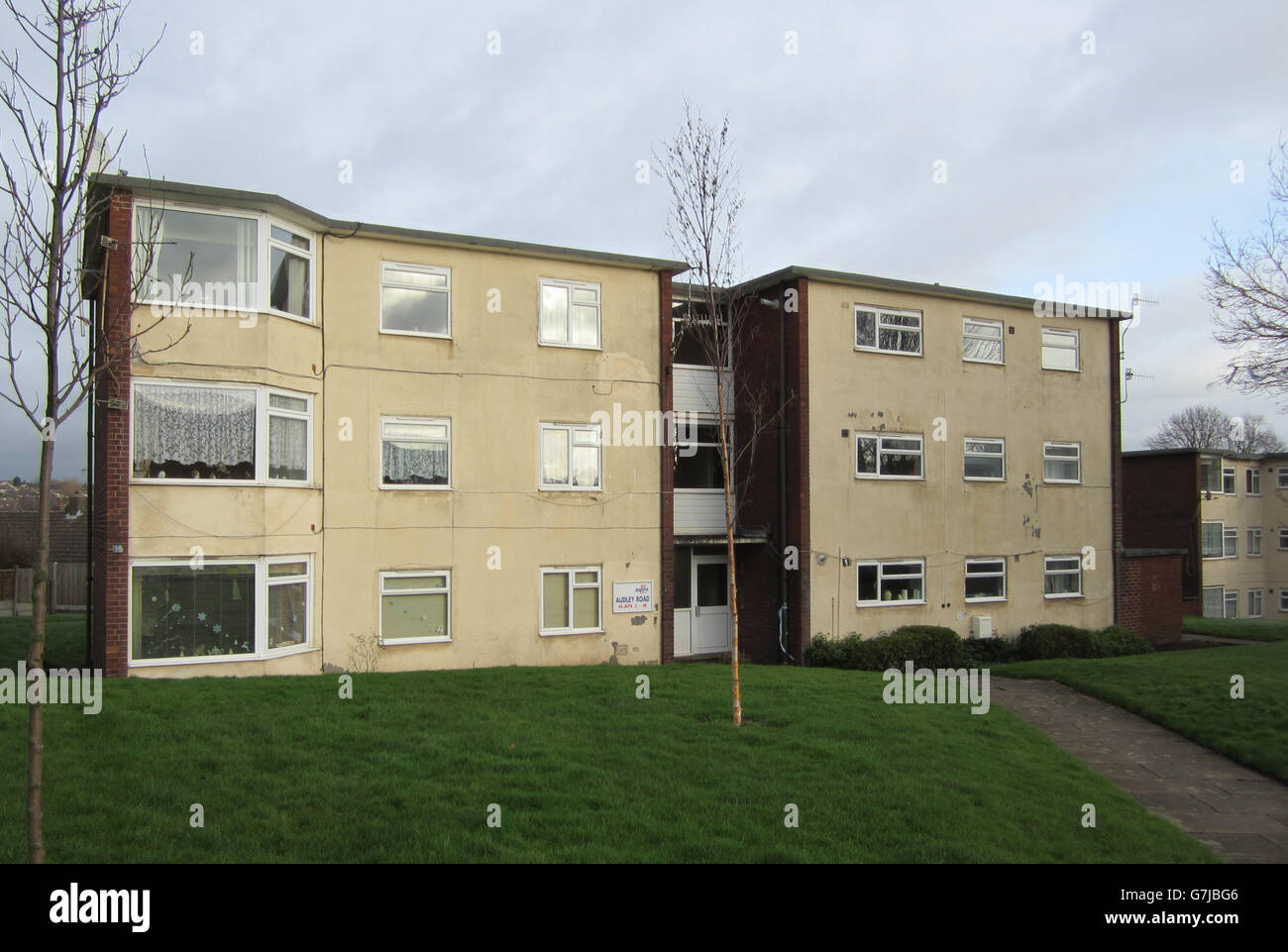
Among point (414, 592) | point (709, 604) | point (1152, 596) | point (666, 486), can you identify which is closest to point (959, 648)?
point (709, 604)

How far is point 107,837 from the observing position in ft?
20.1

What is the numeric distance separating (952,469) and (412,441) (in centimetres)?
1177

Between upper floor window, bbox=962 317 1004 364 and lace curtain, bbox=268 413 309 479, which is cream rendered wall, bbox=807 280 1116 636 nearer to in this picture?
upper floor window, bbox=962 317 1004 364

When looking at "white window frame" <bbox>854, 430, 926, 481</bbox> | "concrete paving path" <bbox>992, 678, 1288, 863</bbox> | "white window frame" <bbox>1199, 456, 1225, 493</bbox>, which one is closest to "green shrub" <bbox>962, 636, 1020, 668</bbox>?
"white window frame" <bbox>854, 430, 926, 481</bbox>

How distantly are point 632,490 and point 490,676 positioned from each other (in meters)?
5.51

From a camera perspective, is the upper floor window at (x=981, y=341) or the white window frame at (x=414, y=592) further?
the upper floor window at (x=981, y=341)

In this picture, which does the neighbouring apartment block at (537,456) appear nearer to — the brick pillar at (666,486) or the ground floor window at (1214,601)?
the brick pillar at (666,486)

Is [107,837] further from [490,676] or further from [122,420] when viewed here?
[122,420]

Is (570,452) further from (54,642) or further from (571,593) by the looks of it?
(54,642)

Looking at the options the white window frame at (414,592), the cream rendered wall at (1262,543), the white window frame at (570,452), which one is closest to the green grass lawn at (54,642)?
the white window frame at (414,592)

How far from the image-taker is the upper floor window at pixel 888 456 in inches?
795

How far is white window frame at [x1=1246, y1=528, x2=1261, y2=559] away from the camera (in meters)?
44.6

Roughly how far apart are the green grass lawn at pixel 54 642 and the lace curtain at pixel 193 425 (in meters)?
3.08

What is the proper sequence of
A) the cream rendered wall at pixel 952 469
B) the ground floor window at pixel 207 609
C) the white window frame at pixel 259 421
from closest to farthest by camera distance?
1. the ground floor window at pixel 207 609
2. the white window frame at pixel 259 421
3. the cream rendered wall at pixel 952 469
